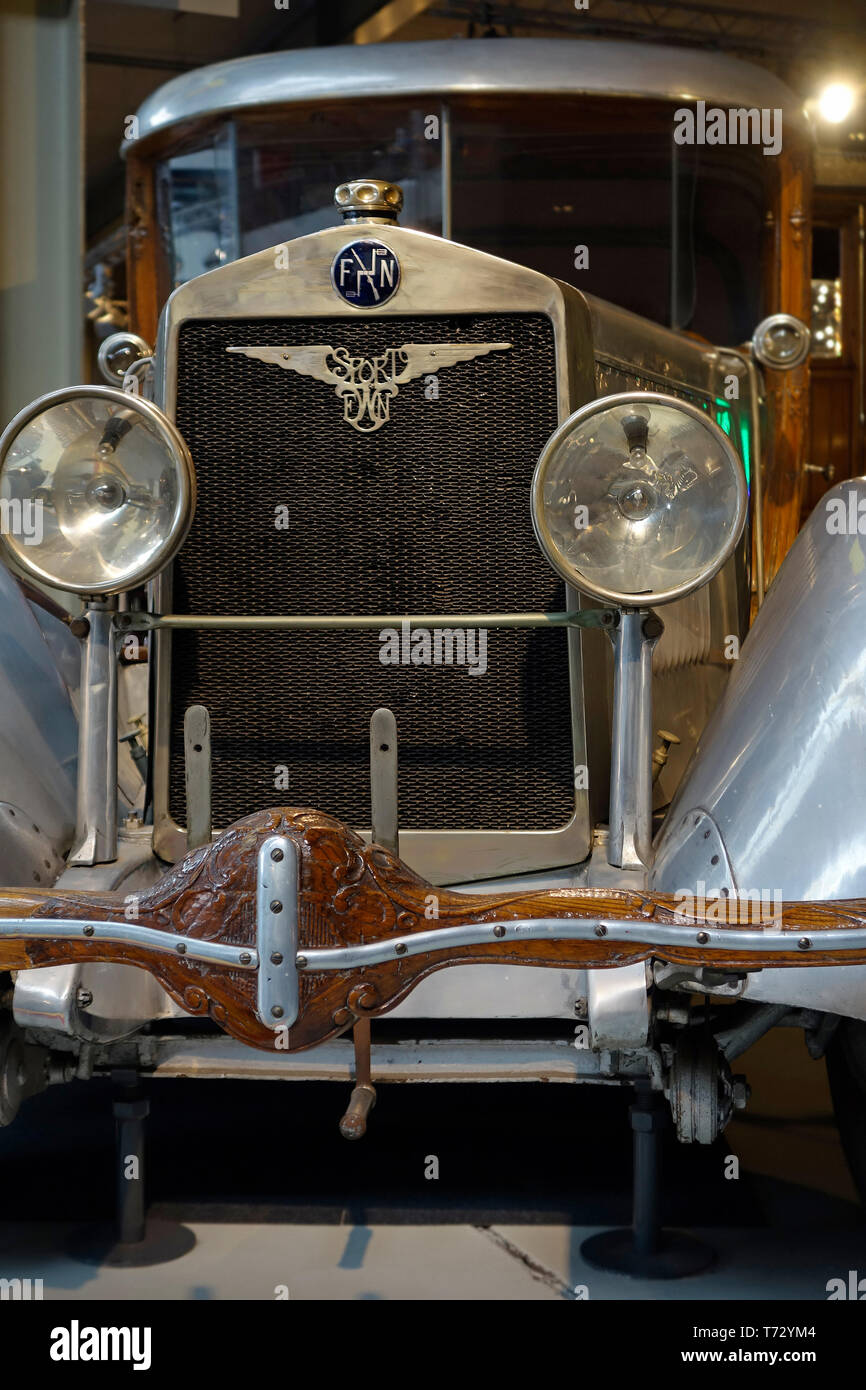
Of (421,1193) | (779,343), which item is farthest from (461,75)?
(421,1193)

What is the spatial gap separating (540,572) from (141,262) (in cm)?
166

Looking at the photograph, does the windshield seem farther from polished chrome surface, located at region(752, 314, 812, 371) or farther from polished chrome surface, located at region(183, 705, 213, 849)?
polished chrome surface, located at region(183, 705, 213, 849)

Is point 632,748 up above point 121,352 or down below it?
below

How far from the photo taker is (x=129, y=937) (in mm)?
1632

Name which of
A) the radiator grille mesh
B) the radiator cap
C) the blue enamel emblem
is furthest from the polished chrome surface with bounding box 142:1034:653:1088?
the radiator cap

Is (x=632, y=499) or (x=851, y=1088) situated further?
(x=851, y=1088)

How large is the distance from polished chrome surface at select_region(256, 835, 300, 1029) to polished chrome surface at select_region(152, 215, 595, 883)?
68cm

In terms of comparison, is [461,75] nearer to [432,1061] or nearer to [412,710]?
[412,710]

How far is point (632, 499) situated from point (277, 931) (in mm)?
820

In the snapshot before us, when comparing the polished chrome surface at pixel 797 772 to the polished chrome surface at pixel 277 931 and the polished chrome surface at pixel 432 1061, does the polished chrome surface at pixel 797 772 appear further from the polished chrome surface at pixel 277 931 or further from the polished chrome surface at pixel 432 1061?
the polished chrome surface at pixel 277 931

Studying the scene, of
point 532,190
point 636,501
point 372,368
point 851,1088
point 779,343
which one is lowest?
point 851,1088

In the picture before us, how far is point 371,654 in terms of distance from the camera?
231 cm

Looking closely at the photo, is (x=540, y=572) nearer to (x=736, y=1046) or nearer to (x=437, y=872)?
(x=437, y=872)
